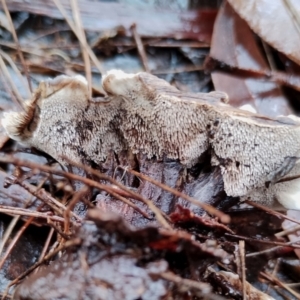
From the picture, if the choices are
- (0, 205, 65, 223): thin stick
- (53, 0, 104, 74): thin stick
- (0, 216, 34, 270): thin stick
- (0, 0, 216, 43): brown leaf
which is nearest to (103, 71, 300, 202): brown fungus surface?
(0, 205, 65, 223): thin stick

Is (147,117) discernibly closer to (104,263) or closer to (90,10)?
(104,263)

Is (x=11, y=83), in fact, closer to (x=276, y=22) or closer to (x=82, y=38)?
(x=82, y=38)

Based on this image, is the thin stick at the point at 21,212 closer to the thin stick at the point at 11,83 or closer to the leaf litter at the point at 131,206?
the leaf litter at the point at 131,206

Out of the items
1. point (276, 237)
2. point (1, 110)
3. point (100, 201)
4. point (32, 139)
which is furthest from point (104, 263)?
point (1, 110)

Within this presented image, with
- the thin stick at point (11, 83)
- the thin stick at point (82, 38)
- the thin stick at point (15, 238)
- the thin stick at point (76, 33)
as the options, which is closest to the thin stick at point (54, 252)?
the thin stick at point (15, 238)

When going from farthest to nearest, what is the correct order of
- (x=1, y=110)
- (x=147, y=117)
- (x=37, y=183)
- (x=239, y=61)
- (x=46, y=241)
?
(x=239, y=61) < (x=1, y=110) < (x=37, y=183) < (x=46, y=241) < (x=147, y=117)

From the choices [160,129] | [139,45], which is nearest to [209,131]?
[160,129]

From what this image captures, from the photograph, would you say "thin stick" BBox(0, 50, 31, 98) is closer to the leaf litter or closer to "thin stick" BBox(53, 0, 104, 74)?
the leaf litter
